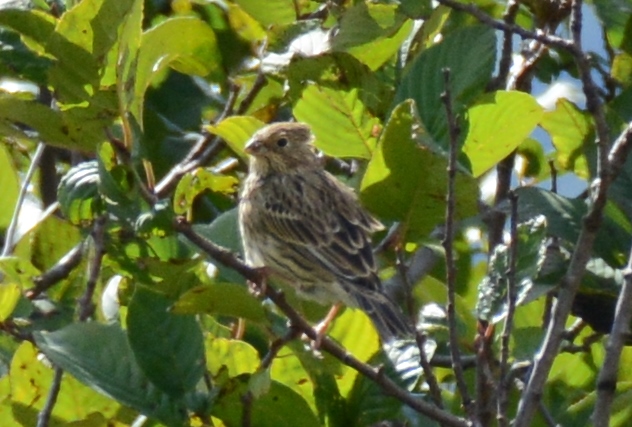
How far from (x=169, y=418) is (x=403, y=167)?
0.93 m

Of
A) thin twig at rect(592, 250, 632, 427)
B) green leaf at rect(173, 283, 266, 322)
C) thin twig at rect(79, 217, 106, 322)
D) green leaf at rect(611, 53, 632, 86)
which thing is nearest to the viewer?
thin twig at rect(592, 250, 632, 427)

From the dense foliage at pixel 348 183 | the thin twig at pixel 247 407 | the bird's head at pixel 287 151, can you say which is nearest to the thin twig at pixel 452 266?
the dense foliage at pixel 348 183

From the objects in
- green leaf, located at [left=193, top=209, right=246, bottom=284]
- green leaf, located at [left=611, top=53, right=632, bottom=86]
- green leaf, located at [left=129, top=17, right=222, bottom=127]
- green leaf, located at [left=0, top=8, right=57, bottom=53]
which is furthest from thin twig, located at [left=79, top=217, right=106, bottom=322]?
green leaf, located at [left=611, top=53, right=632, bottom=86]

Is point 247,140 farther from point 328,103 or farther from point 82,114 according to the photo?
point 82,114

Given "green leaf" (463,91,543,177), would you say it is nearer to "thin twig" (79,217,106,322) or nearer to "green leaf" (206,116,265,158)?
"green leaf" (206,116,265,158)

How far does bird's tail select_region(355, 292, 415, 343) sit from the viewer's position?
153 inches

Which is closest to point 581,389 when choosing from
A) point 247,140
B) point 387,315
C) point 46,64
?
point 387,315

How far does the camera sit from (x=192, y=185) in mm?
3545

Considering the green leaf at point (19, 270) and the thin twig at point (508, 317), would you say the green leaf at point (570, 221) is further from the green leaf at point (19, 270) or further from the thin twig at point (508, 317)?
the green leaf at point (19, 270)

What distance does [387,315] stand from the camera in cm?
418

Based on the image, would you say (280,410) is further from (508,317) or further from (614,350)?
(614,350)

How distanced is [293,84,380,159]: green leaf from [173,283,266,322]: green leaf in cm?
75

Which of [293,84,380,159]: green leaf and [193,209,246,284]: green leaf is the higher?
[293,84,380,159]: green leaf

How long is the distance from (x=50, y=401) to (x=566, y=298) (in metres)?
1.34
